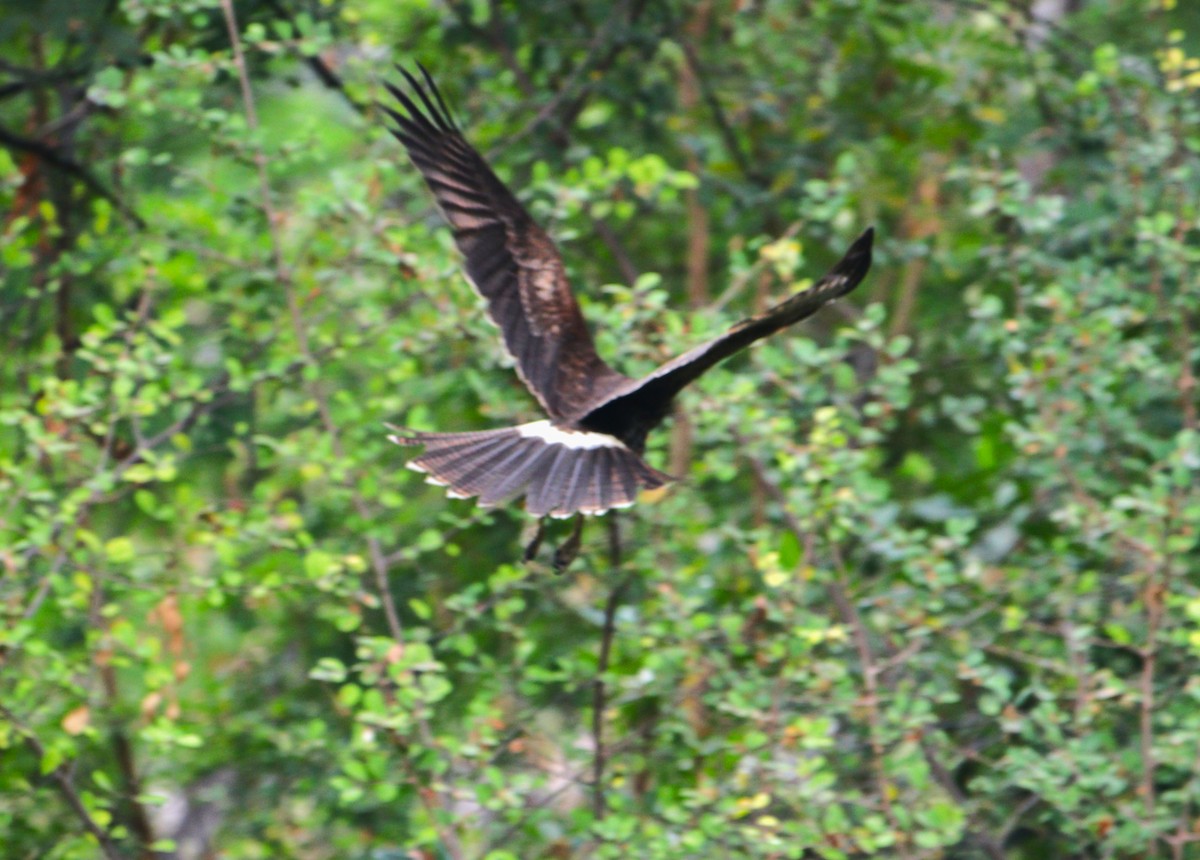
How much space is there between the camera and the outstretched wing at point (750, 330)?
12.1 feet

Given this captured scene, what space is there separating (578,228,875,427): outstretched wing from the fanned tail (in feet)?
0.54

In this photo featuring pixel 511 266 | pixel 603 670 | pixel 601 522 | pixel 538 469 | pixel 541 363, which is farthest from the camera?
pixel 601 522

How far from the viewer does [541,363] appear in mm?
4973

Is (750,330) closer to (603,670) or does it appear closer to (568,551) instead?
(568,551)

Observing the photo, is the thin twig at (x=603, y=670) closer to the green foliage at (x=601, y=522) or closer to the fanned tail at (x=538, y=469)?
the green foliage at (x=601, y=522)

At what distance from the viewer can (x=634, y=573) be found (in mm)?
4828

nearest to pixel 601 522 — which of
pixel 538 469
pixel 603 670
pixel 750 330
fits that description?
pixel 603 670

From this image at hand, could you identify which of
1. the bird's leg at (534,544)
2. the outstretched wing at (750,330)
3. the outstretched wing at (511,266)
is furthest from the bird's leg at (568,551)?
the outstretched wing at (511,266)

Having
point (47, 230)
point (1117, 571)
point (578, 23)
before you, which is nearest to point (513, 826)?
point (1117, 571)

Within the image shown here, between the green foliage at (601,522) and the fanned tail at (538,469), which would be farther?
the green foliage at (601,522)

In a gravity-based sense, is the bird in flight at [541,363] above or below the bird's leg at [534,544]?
above

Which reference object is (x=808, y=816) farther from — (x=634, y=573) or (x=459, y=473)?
(x=459, y=473)

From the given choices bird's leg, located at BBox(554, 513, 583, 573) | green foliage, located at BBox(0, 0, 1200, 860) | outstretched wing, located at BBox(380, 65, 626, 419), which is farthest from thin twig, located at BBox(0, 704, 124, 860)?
outstretched wing, located at BBox(380, 65, 626, 419)

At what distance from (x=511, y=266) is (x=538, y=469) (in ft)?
3.18
